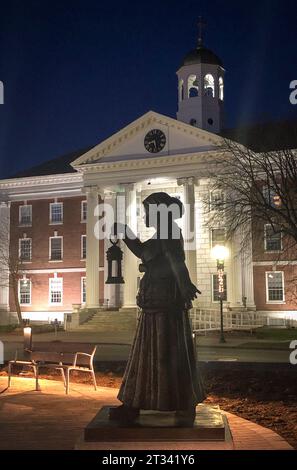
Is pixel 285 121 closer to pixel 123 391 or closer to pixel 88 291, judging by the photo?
pixel 88 291

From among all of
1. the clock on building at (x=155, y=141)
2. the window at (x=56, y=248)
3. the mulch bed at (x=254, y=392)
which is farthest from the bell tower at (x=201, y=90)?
the mulch bed at (x=254, y=392)

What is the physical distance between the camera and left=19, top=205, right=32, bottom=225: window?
176 ft

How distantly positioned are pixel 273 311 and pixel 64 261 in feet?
60.3

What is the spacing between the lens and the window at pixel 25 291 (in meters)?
53.2

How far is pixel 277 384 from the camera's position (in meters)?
13.0

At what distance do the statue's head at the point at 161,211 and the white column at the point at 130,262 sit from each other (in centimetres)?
3557

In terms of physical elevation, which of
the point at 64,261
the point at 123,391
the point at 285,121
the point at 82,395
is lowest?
the point at 82,395

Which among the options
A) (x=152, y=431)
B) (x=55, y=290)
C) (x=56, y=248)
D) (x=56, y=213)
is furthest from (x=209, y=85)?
(x=152, y=431)

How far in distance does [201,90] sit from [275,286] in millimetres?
17270

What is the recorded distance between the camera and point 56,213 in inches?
2082

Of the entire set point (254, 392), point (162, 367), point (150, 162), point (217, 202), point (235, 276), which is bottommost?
point (254, 392)

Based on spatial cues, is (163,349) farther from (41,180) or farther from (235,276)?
(41,180)

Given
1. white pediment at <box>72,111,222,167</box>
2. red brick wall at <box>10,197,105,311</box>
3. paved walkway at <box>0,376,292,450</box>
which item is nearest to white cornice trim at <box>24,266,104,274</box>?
red brick wall at <box>10,197,105,311</box>
